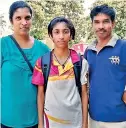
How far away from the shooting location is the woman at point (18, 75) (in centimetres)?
250

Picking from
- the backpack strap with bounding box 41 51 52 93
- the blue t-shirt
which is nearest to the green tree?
the blue t-shirt

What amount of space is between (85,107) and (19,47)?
0.79 metres

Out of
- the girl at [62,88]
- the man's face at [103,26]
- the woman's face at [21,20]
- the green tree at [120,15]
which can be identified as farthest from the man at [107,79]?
the green tree at [120,15]

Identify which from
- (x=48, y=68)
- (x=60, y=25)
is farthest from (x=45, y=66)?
(x=60, y=25)

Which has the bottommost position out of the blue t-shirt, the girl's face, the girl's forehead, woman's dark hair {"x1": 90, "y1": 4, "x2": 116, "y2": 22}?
the blue t-shirt

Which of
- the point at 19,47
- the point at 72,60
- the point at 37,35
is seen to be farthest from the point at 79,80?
the point at 37,35

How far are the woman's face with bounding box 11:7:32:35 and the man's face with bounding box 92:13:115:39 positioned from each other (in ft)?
2.20

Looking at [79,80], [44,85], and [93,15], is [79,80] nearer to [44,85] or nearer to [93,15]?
[44,85]

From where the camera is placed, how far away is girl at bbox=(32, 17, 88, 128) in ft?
8.17

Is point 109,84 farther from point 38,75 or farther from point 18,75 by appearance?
point 18,75

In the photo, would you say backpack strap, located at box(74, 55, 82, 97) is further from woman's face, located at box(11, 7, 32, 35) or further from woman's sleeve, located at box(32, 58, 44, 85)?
woman's face, located at box(11, 7, 32, 35)

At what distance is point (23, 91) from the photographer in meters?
2.53

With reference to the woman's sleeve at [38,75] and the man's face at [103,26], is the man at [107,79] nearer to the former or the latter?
the man's face at [103,26]

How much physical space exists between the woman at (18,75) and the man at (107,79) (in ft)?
1.84
